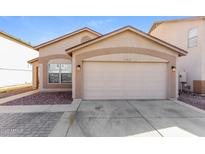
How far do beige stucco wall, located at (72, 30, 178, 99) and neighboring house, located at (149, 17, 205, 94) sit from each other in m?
1.62

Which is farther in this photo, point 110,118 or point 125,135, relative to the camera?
point 110,118

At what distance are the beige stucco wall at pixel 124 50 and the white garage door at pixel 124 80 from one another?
0.42m

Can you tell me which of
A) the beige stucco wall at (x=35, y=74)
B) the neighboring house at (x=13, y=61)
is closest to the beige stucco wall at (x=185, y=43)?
the beige stucco wall at (x=35, y=74)

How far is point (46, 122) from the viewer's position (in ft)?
16.1

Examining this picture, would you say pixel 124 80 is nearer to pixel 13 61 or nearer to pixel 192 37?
pixel 192 37

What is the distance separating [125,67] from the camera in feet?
29.8

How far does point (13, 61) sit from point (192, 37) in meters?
20.0

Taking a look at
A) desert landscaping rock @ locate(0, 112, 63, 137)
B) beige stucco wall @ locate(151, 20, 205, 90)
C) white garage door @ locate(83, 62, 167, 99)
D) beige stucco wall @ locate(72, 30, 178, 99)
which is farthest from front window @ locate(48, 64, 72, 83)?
beige stucco wall @ locate(151, 20, 205, 90)

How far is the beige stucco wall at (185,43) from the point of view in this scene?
1066 cm

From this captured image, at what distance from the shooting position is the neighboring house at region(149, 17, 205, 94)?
421 inches

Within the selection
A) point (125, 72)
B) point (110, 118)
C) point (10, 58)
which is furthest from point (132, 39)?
point (10, 58)

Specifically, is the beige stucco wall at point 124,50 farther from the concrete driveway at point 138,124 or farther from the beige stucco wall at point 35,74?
the beige stucco wall at point 35,74

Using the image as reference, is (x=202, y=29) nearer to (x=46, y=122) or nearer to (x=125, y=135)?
(x=125, y=135)
